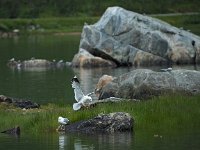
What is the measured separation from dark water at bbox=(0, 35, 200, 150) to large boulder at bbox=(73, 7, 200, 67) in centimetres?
450

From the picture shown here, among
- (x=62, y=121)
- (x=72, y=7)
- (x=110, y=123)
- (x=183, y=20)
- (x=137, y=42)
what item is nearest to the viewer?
(x=110, y=123)

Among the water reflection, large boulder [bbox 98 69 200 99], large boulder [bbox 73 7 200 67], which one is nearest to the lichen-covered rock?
the water reflection

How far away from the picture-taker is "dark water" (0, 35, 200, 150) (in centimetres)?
2584

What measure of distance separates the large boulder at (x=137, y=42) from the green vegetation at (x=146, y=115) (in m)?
40.9

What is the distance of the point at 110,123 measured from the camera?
28359 millimetres

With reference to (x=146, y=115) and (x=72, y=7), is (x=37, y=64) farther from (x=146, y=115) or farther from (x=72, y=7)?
(x=72, y=7)

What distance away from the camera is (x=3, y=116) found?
108ft

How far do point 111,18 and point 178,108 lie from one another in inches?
1879

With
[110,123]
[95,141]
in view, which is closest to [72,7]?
[110,123]

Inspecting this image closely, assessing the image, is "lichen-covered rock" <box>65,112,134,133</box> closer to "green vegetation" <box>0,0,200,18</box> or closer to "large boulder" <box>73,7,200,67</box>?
"large boulder" <box>73,7,200,67</box>

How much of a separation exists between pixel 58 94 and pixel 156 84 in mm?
13666

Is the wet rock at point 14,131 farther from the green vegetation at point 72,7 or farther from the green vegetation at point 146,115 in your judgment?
the green vegetation at point 72,7

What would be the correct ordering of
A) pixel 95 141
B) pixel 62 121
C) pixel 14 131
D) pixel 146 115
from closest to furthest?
pixel 95 141 < pixel 62 121 < pixel 146 115 < pixel 14 131

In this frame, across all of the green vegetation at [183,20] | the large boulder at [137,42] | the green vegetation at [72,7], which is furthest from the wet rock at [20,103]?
the green vegetation at [72,7]
